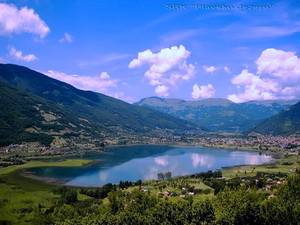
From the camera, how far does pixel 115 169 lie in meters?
194

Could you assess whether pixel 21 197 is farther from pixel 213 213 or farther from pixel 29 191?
pixel 213 213

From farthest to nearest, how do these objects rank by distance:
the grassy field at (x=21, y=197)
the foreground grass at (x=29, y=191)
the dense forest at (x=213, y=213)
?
the foreground grass at (x=29, y=191) → the grassy field at (x=21, y=197) → the dense forest at (x=213, y=213)

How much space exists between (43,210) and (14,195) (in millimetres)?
23092

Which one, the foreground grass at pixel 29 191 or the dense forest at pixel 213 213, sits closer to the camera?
the dense forest at pixel 213 213

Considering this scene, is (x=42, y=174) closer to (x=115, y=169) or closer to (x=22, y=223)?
(x=115, y=169)

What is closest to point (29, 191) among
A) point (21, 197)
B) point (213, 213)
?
point (21, 197)

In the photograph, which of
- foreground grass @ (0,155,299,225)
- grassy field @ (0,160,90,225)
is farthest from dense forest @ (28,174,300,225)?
foreground grass @ (0,155,299,225)

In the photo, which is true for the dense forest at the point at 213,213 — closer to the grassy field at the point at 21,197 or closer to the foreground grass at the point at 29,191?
the grassy field at the point at 21,197

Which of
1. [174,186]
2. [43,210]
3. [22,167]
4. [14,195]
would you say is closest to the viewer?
[43,210]

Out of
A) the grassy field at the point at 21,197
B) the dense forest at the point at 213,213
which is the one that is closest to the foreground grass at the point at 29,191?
the grassy field at the point at 21,197

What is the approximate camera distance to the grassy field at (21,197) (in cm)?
9947

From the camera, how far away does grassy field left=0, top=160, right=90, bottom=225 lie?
99.5 metres

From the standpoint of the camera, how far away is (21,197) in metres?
120

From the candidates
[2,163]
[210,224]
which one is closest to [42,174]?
[2,163]
